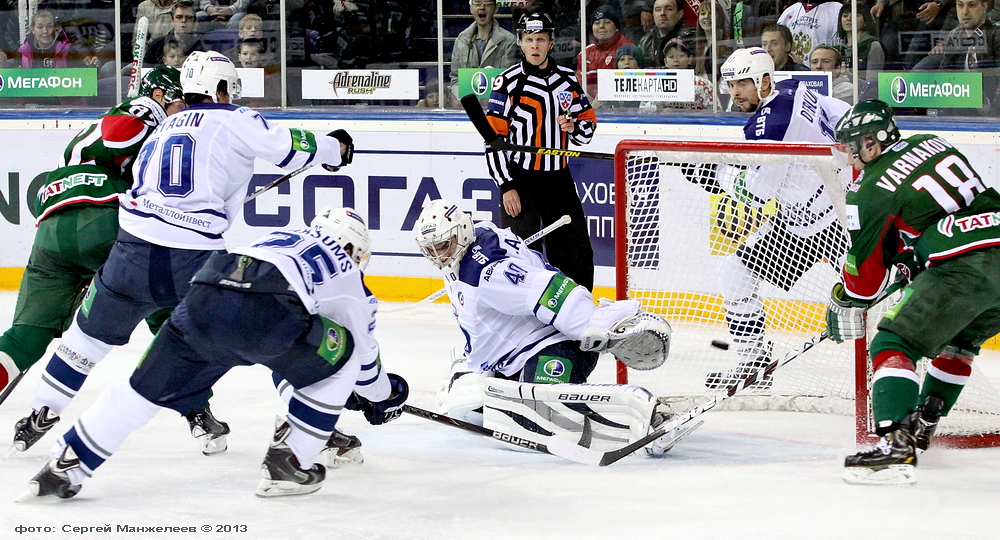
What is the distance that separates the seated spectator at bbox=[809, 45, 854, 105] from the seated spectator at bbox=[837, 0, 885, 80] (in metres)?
0.04

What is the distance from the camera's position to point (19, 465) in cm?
364

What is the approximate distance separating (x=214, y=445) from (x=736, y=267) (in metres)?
1.81

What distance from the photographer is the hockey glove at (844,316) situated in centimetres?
349

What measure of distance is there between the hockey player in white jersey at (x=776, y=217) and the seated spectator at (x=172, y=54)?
355 cm

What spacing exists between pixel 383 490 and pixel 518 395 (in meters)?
0.49

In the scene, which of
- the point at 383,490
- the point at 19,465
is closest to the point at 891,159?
the point at 383,490

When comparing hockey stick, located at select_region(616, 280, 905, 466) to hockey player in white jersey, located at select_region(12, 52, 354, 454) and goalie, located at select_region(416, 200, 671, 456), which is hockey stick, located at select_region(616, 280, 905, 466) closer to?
goalie, located at select_region(416, 200, 671, 456)

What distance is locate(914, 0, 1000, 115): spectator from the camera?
539 cm

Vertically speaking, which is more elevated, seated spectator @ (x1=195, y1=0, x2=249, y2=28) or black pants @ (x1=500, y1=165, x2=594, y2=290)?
seated spectator @ (x1=195, y1=0, x2=249, y2=28)

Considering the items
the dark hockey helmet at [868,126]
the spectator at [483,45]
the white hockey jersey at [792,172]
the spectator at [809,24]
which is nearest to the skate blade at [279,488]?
the dark hockey helmet at [868,126]

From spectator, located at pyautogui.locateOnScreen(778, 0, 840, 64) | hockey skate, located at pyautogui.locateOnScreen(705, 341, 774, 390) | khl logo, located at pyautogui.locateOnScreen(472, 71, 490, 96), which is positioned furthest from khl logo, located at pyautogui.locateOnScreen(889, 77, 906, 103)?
khl logo, located at pyautogui.locateOnScreen(472, 71, 490, 96)

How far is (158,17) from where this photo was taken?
23.3 feet

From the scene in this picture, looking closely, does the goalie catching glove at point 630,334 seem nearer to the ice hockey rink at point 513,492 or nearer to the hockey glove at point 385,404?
the ice hockey rink at point 513,492

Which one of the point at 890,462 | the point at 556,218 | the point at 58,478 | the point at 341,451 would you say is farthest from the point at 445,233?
the point at 556,218
